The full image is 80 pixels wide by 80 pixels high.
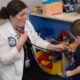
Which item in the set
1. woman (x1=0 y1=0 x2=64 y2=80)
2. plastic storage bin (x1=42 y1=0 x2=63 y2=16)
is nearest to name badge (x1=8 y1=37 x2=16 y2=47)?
woman (x1=0 y1=0 x2=64 y2=80)

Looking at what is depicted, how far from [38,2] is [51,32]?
0.42 meters

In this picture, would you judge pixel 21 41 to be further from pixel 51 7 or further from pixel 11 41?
pixel 51 7

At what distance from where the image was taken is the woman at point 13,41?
5.24 ft

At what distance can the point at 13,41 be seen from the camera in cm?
163

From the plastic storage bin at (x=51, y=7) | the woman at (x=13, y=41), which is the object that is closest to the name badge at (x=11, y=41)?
the woman at (x=13, y=41)

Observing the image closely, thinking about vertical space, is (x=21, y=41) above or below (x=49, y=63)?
above

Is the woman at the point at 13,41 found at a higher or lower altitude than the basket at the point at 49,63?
higher

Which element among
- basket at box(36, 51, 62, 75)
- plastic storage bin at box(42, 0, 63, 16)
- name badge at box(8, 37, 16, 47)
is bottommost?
basket at box(36, 51, 62, 75)

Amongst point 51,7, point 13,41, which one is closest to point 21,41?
point 13,41

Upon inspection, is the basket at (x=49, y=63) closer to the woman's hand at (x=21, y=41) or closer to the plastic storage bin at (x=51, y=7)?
the plastic storage bin at (x=51, y=7)

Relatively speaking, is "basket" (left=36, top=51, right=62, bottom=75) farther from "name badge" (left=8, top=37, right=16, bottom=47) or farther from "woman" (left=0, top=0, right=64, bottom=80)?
"name badge" (left=8, top=37, right=16, bottom=47)

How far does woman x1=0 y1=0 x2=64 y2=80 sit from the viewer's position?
1599mm

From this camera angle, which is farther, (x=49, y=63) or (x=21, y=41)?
(x=49, y=63)

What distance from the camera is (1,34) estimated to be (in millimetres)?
1640
